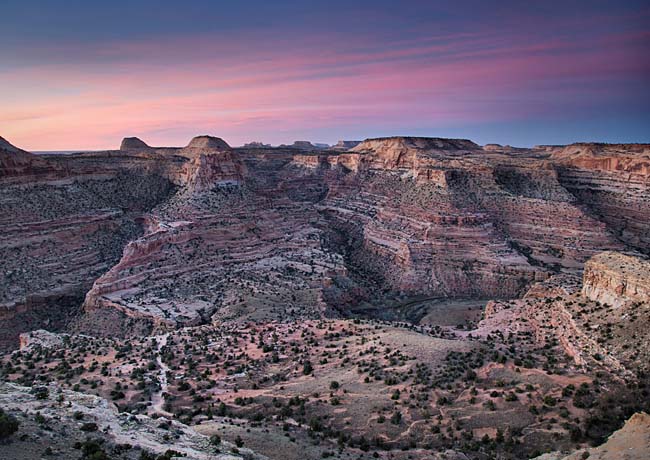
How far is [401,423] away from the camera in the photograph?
18.4m

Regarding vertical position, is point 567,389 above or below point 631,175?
below

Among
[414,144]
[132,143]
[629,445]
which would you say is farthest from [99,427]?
[132,143]

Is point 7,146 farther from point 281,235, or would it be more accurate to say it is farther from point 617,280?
point 617,280

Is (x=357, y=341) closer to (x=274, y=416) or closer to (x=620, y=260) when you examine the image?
(x=274, y=416)

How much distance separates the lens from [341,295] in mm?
40500

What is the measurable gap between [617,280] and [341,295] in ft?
69.5

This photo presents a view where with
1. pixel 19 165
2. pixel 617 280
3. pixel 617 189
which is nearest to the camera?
pixel 617 280

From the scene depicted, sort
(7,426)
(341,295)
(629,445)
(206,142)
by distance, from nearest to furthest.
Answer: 1. (7,426)
2. (629,445)
3. (341,295)
4. (206,142)

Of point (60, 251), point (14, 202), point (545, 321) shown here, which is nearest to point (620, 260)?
point (545, 321)

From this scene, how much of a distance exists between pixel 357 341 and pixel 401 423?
317 inches

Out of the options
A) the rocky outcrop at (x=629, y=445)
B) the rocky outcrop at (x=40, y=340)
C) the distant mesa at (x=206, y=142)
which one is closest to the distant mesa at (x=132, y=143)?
the distant mesa at (x=206, y=142)

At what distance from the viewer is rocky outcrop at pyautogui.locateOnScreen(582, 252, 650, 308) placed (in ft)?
74.7

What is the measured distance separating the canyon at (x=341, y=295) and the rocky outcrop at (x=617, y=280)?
11cm

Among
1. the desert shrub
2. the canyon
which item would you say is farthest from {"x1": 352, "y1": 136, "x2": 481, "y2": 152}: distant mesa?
the desert shrub
